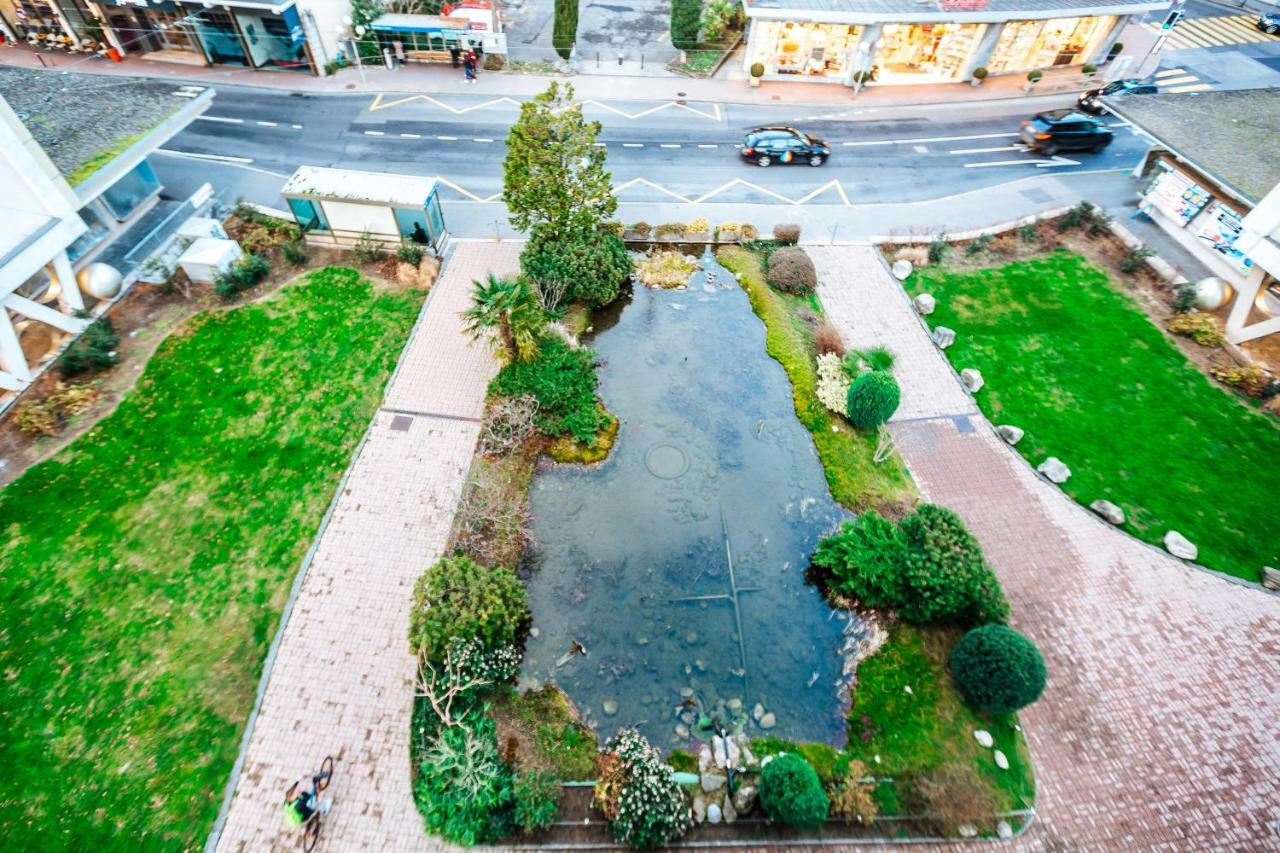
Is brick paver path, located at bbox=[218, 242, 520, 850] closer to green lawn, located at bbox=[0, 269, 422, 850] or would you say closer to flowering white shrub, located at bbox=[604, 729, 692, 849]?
green lawn, located at bbox=[0, 269, 422, 850]

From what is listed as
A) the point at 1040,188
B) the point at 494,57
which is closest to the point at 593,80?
the point at 494,57

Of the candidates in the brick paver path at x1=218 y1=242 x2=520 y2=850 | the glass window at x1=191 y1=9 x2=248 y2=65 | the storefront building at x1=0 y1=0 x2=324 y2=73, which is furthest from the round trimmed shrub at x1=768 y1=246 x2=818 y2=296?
the glass window at x1=191 y1=9 x2=248 y2=65

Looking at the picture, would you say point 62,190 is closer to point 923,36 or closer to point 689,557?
point 689,557

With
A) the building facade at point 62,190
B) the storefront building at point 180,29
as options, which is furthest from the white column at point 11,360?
the storefront building at point 180,29

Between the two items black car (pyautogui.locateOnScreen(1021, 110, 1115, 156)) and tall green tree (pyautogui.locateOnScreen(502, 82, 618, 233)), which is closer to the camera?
tall green tree (pyautogui.locateOnScreen(502, 82, 618, 233))

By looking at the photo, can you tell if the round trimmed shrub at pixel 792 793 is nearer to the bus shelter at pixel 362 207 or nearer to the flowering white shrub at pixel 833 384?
the flowering white shrub at pixel 833 384

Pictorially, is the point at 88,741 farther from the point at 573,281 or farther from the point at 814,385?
the point at 814,385
